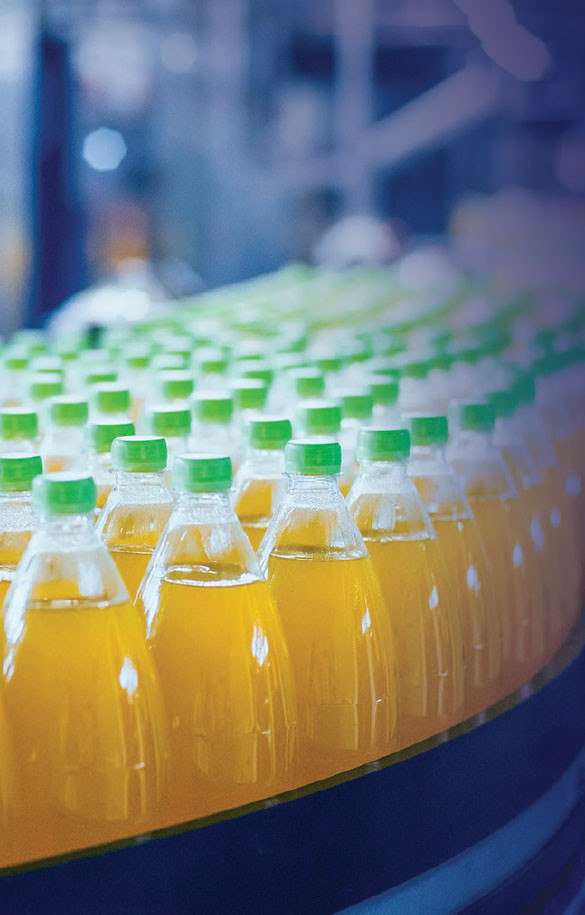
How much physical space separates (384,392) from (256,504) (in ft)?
1.15

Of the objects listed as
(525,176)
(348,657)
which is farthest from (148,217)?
(348,657)

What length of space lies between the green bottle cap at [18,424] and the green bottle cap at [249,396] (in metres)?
0.35

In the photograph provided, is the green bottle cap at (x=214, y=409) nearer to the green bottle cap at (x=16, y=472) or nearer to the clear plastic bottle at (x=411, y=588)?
the clear plastic bottle at (x=411, y=588)

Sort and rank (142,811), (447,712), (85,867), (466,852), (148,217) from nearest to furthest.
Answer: (85,867) → (142,811) → (466,852) → (447,712) → (148,217)

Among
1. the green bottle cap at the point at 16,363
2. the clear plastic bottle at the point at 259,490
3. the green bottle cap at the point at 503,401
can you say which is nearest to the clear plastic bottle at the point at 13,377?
the green bottle cap at the point at 16,363

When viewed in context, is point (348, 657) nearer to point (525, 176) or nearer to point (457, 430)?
point (457, 430)

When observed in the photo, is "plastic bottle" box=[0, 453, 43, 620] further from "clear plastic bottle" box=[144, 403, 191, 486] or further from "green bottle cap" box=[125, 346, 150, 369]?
"green bottle cap" box=[125, 346, 150, 369]

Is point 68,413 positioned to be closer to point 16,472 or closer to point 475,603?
point 16,472

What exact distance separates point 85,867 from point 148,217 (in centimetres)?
605

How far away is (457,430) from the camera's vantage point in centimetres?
149

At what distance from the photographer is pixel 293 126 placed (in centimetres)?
→ 735

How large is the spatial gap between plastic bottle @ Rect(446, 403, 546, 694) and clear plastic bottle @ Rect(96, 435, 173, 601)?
1.48 feet

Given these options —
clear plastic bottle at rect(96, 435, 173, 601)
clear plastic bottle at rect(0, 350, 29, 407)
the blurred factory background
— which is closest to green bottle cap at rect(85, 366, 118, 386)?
clear plastic bottle at rect(0, 350, 29, 407)

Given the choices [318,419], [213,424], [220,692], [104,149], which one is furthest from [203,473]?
[104,149]
